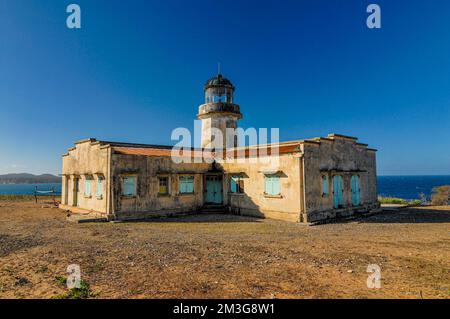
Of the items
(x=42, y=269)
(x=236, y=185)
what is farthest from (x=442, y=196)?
(x=42, y=269)

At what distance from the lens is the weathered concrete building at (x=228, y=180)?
15.9 meters

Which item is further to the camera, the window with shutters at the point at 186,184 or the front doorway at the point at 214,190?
the front doorway at the point at 214,190

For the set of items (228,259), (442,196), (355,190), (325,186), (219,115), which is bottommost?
(442,196)

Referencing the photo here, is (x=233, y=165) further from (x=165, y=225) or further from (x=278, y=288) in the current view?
(x=278, y=288)

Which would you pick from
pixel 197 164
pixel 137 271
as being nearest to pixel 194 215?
pixel 197 164

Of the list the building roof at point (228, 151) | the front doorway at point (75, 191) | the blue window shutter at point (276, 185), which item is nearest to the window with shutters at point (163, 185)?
the building roof at point (228, 151)

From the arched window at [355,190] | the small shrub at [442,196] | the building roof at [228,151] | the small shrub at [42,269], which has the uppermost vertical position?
the building roof at [228,151]

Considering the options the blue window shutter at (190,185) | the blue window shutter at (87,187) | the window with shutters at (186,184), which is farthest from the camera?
the blue window shutter at (190,185)

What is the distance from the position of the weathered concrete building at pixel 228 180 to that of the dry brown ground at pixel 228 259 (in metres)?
2.38

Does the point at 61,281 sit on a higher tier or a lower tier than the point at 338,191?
lower

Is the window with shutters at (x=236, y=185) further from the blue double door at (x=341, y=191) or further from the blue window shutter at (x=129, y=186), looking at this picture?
the blue window shutter at (x=129, y=186)

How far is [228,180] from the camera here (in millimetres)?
19875

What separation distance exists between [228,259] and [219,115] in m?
17.0

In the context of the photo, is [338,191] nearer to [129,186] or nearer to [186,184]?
[186,184]
